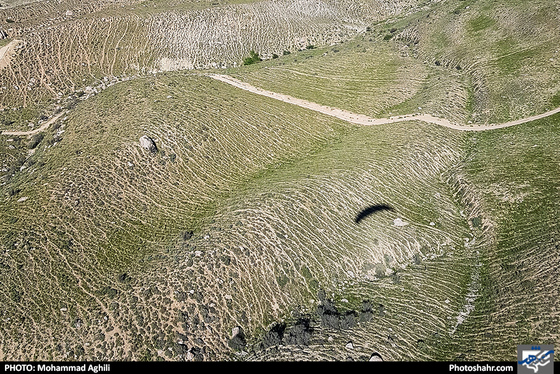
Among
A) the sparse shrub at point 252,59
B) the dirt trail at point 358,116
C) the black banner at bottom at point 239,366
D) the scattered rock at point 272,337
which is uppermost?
the sparse shrub at point 252,59

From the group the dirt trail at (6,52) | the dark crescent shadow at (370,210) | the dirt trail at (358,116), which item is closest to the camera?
the dark crescent shadow at (370,210)

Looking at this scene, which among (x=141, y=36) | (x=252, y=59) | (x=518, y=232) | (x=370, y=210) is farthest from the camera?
(x=252, y=59)

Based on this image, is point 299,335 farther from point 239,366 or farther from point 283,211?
point 283,211

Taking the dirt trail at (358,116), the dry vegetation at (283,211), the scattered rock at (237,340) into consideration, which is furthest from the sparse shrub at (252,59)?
the scattered rock at (237,340)

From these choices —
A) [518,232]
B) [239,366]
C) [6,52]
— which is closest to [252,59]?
[6,52]

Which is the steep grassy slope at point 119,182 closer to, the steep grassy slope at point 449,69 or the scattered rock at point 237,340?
the scattered rock at point 237,340
